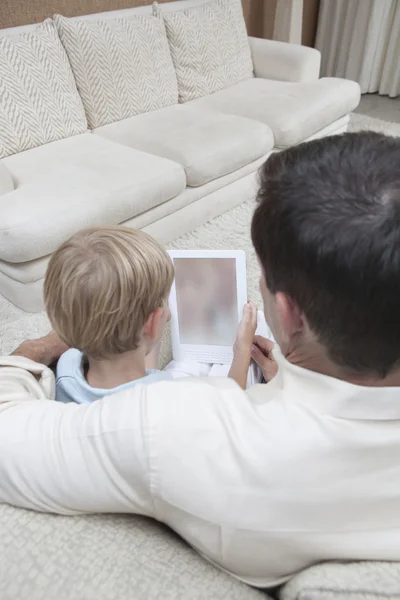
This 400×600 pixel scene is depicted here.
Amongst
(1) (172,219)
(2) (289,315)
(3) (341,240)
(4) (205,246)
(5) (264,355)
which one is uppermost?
(3) (341,240)

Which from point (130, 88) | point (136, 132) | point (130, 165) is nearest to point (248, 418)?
point (130, 165)

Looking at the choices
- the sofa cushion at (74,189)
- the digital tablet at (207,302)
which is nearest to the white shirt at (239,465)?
the digital tablet at (207,302)

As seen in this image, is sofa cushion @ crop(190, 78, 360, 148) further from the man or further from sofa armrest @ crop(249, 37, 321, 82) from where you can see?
the man

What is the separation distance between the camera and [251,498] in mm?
587

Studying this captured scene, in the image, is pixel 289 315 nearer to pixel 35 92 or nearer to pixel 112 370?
pixel 112 370

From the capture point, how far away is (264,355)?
126 cm

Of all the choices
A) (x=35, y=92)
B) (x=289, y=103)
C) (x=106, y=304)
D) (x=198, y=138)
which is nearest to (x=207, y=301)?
(x=106, y=304)

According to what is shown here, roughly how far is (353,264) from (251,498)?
30cm

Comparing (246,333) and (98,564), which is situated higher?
(98,564)

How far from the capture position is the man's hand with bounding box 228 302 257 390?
3.70 feet

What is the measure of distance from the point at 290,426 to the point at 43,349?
0.73 m

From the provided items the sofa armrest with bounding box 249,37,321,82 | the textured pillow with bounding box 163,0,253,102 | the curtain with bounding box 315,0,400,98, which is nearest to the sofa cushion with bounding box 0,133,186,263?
the textured pillow with bounding box 163,0,253,102

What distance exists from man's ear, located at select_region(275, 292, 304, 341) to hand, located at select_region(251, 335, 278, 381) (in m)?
0.60

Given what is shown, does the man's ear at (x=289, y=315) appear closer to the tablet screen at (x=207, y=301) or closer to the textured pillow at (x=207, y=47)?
the tablet screen at (x=207, y=301)
